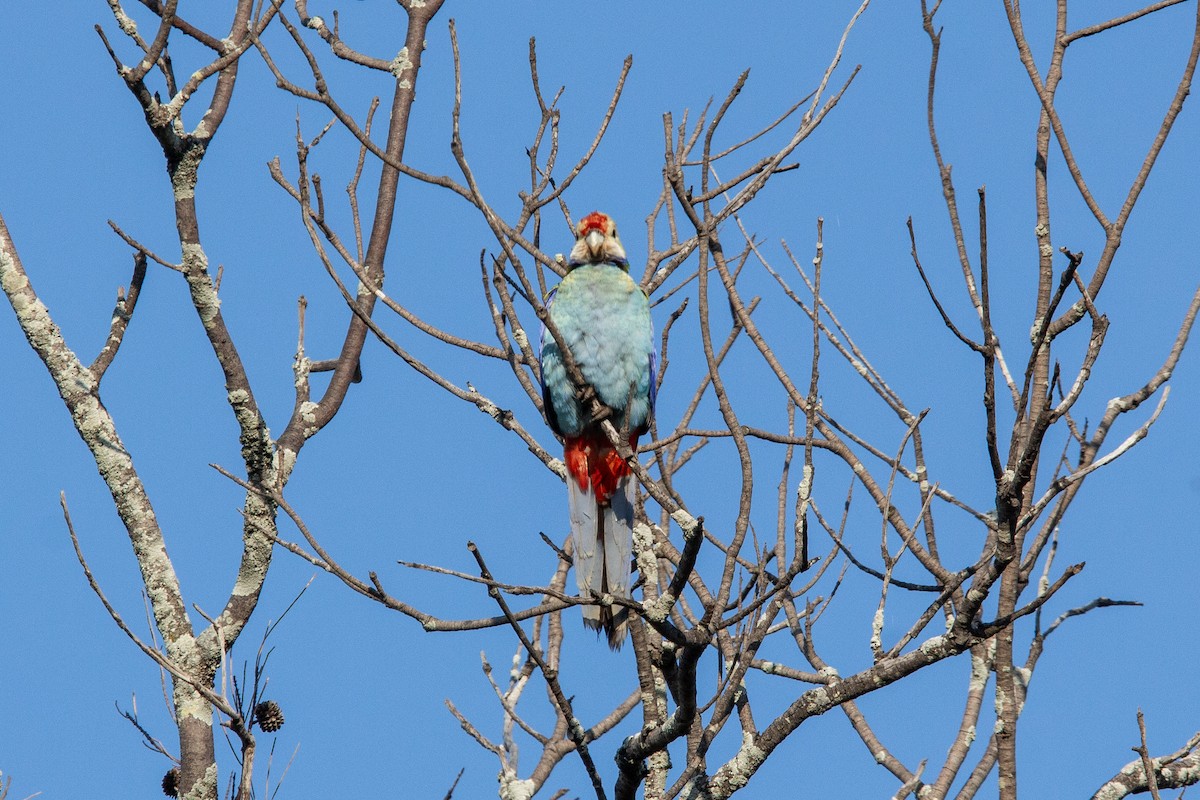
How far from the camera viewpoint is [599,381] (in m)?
5.57

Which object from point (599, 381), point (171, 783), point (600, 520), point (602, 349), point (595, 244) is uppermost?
point (595, 244)

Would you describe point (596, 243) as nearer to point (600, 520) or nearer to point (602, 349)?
point (602, 349)

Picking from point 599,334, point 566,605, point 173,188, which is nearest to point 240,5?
point 173,188

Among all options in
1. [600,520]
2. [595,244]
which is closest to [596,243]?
[595,244]

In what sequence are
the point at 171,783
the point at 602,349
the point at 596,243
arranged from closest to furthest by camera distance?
the point at 171,783, the point at 602,349, the point at 596,243

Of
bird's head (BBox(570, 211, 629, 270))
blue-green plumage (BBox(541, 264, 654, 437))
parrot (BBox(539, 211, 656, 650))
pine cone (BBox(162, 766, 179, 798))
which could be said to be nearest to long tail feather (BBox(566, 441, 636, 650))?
parrot (BBox(539, 211, 656, 650))

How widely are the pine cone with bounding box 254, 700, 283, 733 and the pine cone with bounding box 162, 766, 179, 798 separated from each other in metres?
0.38

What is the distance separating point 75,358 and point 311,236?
162 cm

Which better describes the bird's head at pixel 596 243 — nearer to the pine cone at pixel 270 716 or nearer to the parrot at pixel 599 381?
the parrot at pixel 599 381

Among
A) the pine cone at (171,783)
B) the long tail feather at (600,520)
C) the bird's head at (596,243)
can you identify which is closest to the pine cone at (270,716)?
the pine cone at (171,783)

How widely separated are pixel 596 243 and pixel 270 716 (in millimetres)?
2652

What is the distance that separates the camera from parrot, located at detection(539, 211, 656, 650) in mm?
5172

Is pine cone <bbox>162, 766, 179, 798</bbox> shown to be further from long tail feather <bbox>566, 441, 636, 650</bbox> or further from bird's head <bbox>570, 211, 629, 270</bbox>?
bird's head <bbox>570, 211, 629, 270</bbox>

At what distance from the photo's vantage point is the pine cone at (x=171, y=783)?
4.91 meters
